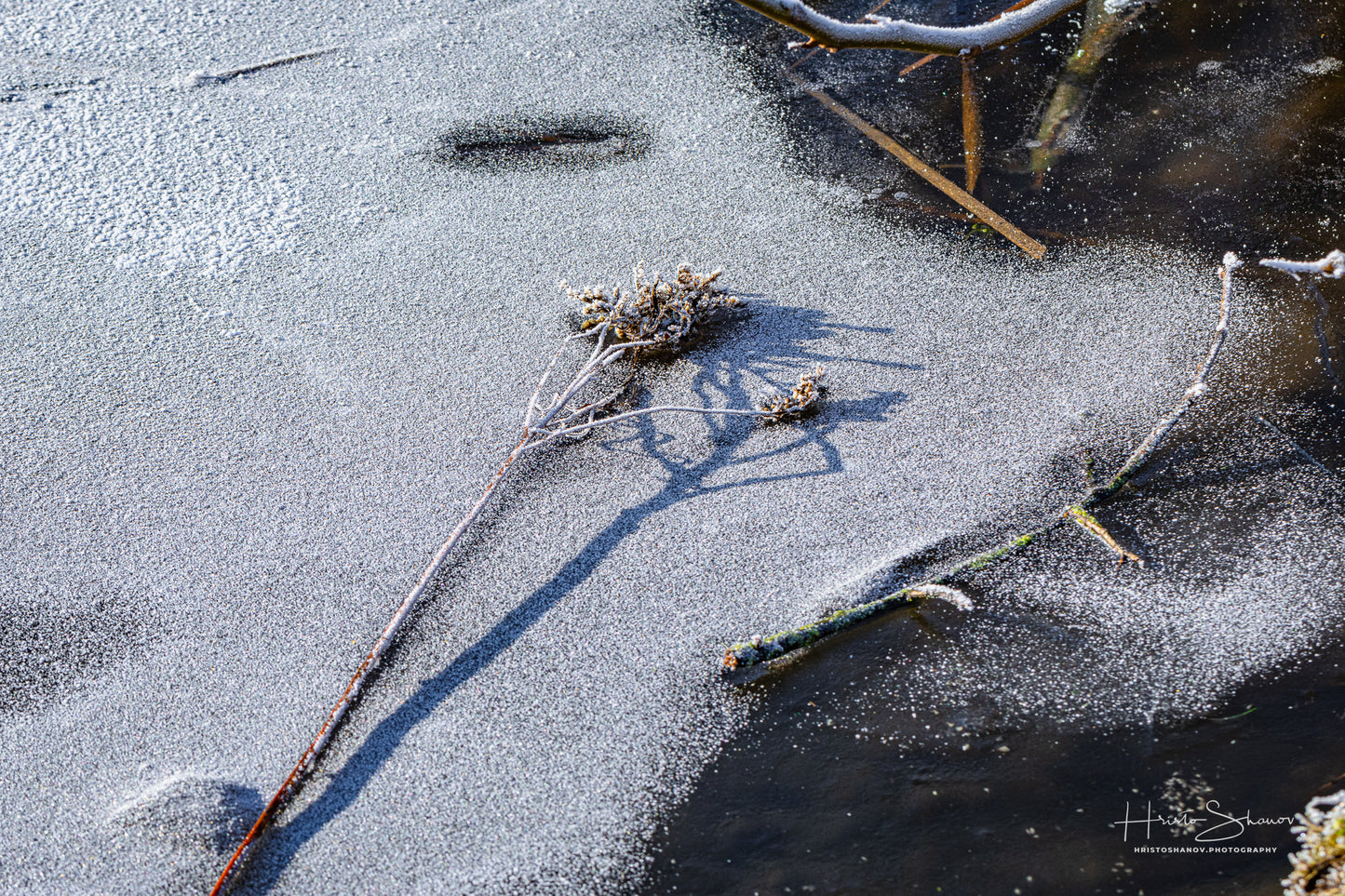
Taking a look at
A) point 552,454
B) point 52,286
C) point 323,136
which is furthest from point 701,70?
point 52,286

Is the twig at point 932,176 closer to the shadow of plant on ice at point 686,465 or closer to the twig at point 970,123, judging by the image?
the twig at point 970,123

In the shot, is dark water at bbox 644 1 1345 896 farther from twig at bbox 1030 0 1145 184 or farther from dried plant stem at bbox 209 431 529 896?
dried plant stem at bbox 209 431 529 896

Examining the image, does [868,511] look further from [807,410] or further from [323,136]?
[323,136]

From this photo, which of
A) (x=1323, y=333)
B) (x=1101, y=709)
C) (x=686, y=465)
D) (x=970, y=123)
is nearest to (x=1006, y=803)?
(x=1101, y=709)

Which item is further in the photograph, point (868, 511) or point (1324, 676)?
point (868, 511)

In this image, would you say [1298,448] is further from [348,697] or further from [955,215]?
[348,697]
